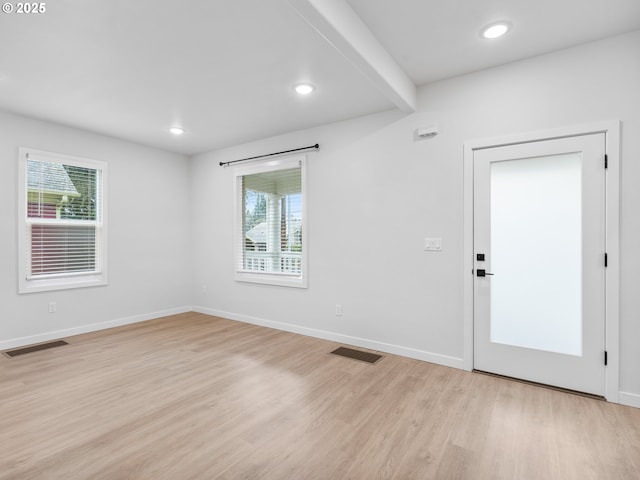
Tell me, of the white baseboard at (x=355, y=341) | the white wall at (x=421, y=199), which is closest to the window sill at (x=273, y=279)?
the white wall at (x=421, y=199)

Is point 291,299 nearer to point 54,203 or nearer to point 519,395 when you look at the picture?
point 519,395

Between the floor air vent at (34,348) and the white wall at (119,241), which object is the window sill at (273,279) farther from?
the floor air vent at (34,348)

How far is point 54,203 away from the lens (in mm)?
4145

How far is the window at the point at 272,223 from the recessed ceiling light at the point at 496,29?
2415 millimetres

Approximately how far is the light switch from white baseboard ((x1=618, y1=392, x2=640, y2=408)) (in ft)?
5.67

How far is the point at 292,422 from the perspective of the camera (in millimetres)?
2230

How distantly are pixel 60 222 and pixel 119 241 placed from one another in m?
0.73

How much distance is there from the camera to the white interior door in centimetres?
258

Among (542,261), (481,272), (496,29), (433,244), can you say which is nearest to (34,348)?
(433,244)

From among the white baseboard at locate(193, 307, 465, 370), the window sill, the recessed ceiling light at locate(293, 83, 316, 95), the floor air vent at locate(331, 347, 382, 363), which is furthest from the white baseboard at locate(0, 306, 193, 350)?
the recessed ceiling light at locate(293, 83, 316, 95)

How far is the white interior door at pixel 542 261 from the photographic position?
2.58 meters

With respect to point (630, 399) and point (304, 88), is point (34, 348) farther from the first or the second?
point (630, 399)

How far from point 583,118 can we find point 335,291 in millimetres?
2866

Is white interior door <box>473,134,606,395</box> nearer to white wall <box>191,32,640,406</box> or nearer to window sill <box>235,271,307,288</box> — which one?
white wall <box>191,32,640,406</box>
